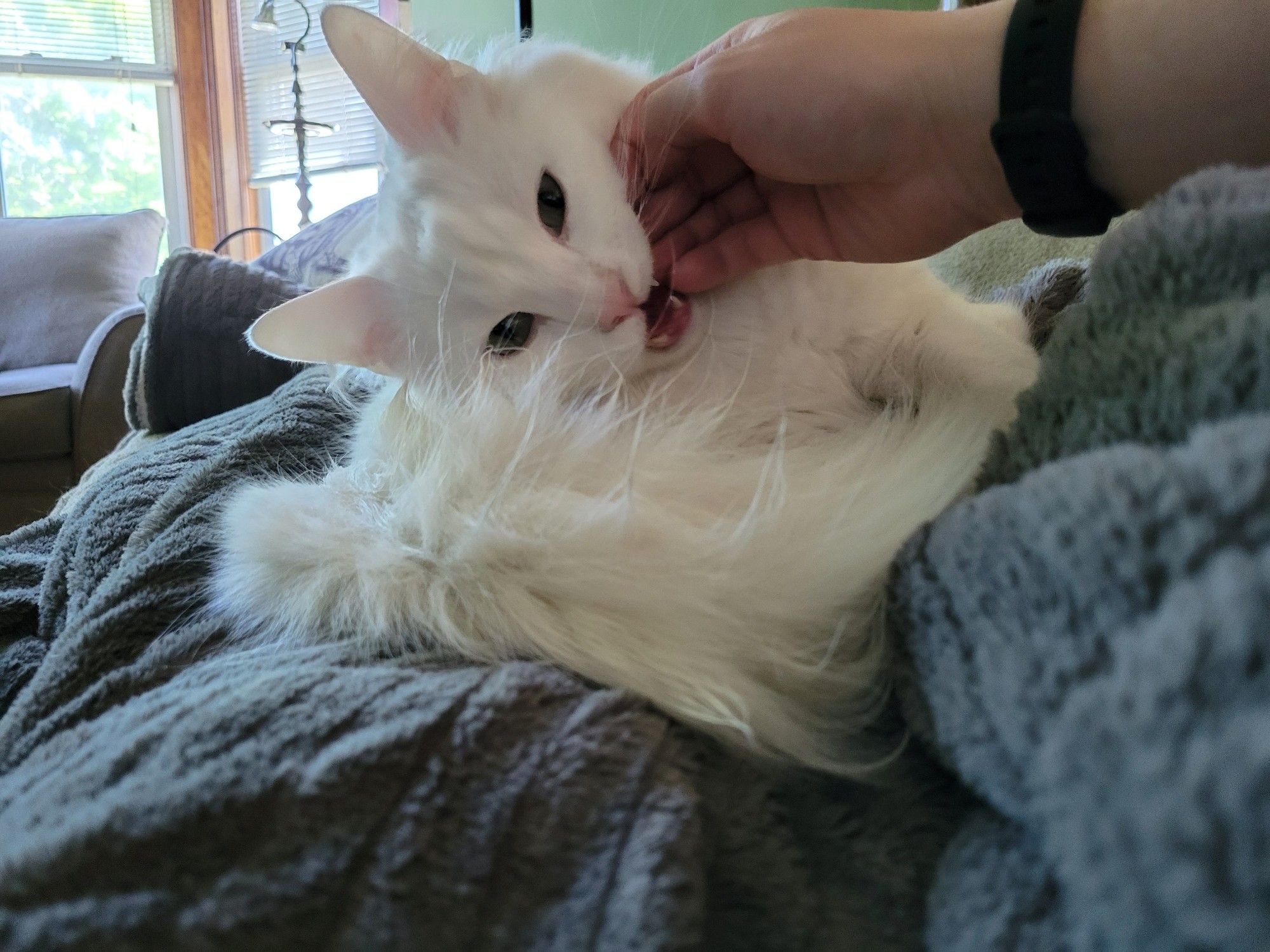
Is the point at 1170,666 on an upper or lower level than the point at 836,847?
upper

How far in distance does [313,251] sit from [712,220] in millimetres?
1849

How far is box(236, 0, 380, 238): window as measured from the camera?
480cm

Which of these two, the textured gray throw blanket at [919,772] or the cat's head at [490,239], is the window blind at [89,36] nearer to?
the cat's head at [490,239]

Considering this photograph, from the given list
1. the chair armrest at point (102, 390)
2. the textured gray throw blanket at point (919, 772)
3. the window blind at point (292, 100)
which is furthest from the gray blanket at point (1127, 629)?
the window blind at point (292, 100)

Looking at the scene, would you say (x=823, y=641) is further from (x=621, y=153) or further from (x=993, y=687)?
(x=621, y=153)

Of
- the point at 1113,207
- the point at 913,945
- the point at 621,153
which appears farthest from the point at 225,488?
the point at 1113,207

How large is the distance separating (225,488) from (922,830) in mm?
745

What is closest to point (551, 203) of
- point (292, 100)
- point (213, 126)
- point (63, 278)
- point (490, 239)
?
point (490, 239)

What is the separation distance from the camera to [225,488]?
0.83 meters

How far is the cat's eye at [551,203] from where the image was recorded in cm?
83

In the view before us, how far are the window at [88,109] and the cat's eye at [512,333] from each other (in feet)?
17.7

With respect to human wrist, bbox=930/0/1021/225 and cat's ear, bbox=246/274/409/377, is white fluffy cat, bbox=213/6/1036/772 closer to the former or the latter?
cat's ear, bbox=246/274/409/377

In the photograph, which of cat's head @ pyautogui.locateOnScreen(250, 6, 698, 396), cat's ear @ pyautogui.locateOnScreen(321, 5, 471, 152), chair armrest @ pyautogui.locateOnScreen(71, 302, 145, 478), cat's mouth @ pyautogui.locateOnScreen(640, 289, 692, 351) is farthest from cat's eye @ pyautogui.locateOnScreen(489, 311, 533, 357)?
chair armrest @ pyautogui.locateOnScreen(71, 302, 145, 478)

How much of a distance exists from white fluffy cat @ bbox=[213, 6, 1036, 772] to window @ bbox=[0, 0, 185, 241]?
5307 millimetres
